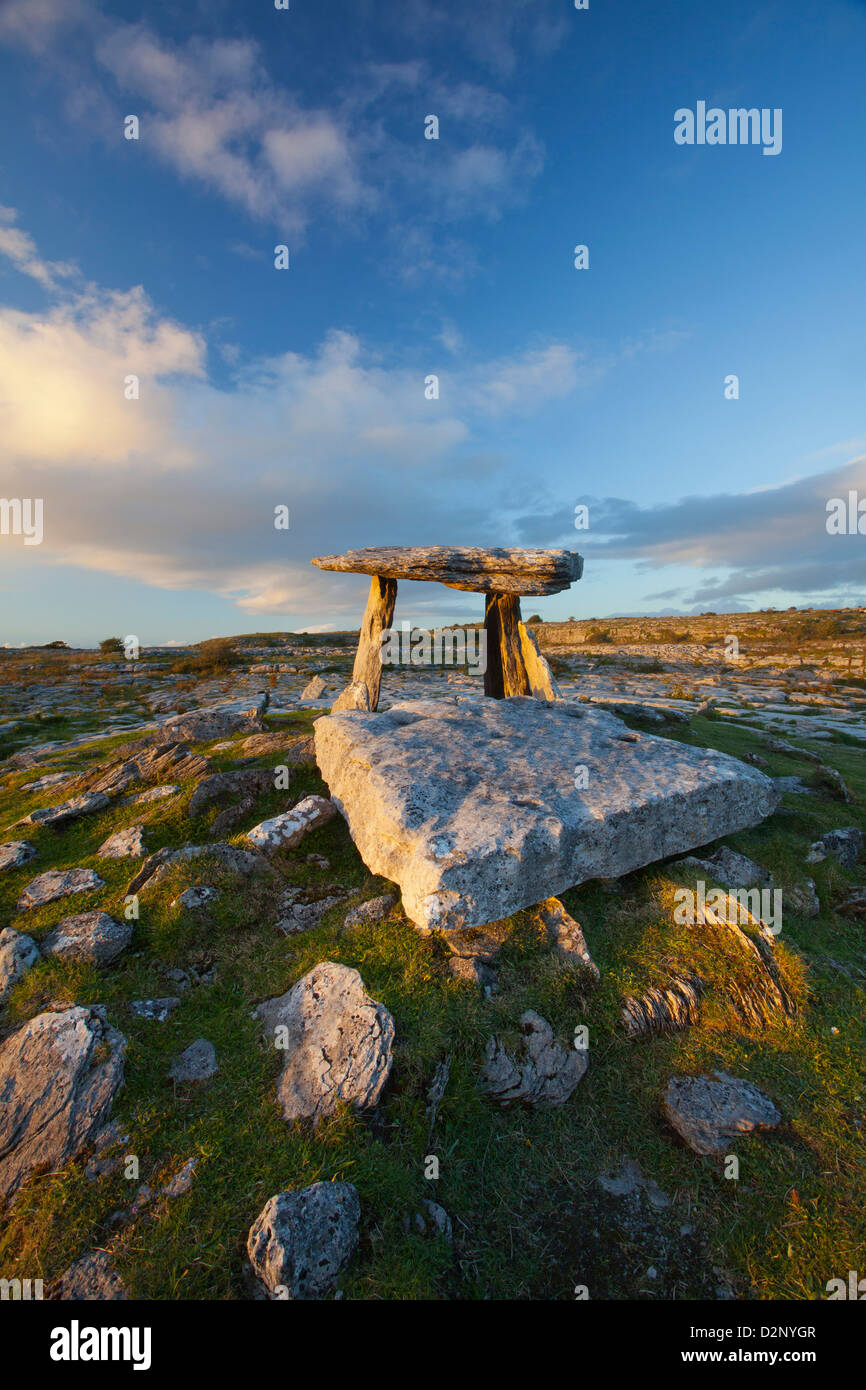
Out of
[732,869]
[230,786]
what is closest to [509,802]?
[732,869]

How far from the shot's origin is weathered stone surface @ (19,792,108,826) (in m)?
9.47

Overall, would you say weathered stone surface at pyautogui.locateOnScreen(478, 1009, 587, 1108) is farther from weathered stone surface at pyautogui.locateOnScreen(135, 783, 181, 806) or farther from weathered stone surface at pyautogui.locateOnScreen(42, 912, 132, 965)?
weathered stone surface at pyautogui.locateOnScreen(135, 783, 181, 806)

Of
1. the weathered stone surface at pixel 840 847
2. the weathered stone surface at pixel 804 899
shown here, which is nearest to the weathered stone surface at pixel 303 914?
the weathered stone surface at pixel 804 899

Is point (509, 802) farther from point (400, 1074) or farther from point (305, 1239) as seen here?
point (305, 1239)

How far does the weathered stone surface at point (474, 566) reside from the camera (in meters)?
12.8

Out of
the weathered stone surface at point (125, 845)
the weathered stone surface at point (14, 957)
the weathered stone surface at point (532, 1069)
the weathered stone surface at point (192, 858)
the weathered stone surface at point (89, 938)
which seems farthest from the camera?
the weathered stone surface at point (125, 845)

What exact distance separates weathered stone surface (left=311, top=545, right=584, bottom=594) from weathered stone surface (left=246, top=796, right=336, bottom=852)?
6398 millimetres

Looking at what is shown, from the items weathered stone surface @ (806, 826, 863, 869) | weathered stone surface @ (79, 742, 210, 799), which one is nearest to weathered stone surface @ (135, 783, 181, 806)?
weathered stone surface @ (79, 742, 210, 799)

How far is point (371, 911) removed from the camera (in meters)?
6.86

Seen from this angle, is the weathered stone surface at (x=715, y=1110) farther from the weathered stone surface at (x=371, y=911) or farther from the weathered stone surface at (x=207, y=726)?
the weathered stone surface at (x=207, y=726)

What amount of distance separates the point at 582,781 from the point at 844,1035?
393 cm

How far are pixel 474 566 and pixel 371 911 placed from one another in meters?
8.68

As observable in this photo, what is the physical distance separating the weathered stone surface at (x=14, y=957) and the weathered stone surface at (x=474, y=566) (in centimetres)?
969

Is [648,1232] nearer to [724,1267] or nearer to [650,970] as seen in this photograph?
[724,1267]
